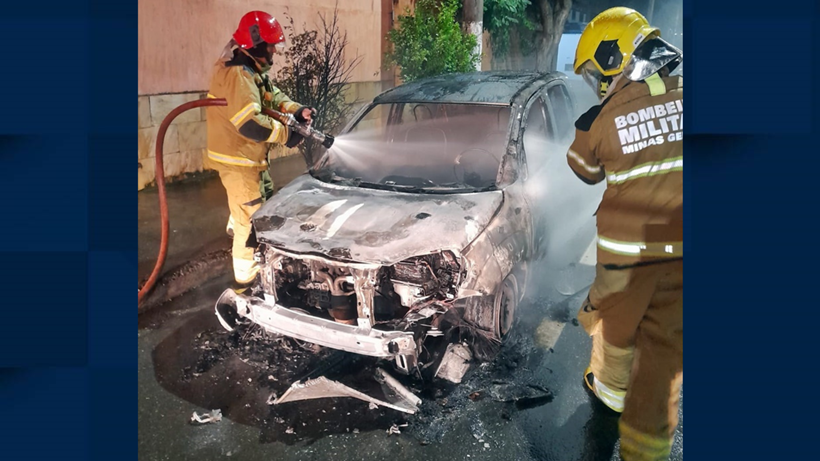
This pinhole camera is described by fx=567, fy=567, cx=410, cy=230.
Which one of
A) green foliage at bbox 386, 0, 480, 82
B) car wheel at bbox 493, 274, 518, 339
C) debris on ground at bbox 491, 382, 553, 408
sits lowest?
debris on ground at bbox 491, 382, 553, 408

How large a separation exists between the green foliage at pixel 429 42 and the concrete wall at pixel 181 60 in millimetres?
1582

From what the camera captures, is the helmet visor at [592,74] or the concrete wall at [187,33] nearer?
the helmet visor at [592,74]

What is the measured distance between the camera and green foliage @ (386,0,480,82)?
8016 millimetres

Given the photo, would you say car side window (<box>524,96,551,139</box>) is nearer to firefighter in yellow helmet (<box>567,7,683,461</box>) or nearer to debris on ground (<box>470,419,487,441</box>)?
firefighter in yellow helmet (<box>567,7,683,461</box>)

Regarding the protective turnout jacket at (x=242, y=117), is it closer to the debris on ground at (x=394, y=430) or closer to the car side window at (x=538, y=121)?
the car side window at (x=538, y=121)

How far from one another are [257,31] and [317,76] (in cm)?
242

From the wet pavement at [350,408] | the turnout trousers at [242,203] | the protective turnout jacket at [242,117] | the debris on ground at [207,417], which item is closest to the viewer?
the wet pavement at [350,408]

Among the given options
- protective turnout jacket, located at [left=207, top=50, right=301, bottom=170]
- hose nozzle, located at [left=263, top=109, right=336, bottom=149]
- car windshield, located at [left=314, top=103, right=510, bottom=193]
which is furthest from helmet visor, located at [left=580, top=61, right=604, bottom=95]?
protective turnout jacket, located at [left=207, top=50, right=301, bottom=170]

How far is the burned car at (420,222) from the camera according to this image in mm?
2877

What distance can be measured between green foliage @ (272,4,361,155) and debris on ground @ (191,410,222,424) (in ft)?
10.5

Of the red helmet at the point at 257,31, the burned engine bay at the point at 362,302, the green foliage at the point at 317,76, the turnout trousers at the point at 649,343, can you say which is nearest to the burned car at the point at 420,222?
the burned engine bay at the point at 362,302
